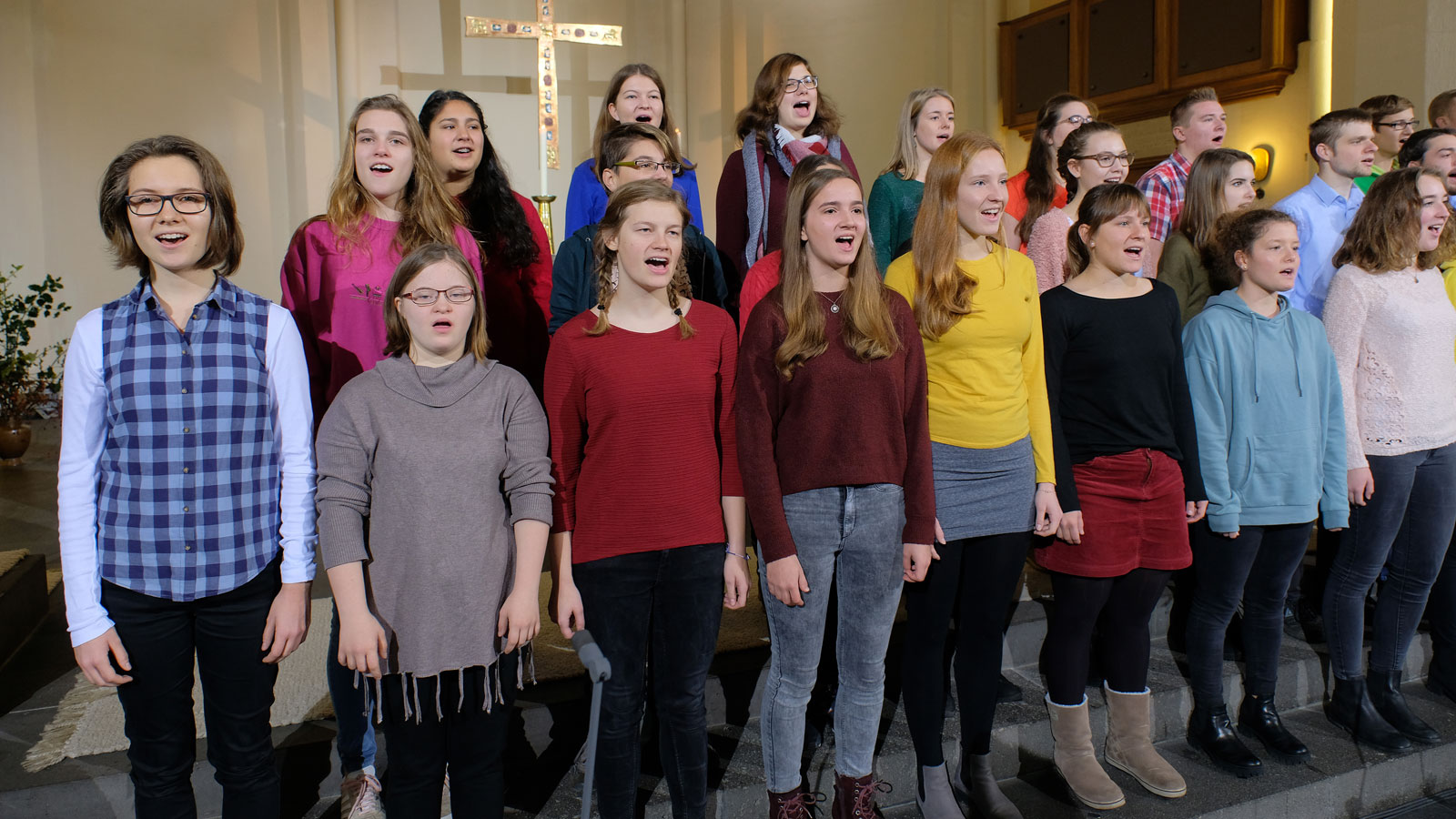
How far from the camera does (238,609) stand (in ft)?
5.70

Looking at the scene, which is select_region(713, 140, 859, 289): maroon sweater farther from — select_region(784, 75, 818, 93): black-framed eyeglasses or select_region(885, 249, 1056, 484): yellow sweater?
select_region(885, 249, 1056, 484): yellow sweater

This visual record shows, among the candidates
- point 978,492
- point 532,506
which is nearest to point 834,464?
point 978,492

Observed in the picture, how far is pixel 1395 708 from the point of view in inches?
112

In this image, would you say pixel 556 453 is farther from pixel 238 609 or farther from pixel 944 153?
pixel 944 153

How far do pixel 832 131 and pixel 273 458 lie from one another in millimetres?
1761

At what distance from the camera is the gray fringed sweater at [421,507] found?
174 cm

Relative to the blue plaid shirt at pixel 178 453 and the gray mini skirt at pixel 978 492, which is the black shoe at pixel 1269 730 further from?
the blue plaid shirt at pixel 178 453

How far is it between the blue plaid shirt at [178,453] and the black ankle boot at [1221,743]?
2326 mm

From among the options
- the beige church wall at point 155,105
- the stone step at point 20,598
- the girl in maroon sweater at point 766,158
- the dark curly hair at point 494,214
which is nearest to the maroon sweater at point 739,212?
the girl in maroon sweater at point 766,158

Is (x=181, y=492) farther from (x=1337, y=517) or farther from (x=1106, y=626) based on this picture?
(x=1337, y=517)

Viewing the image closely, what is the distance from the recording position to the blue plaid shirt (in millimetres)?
1686

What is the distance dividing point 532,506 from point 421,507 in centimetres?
19

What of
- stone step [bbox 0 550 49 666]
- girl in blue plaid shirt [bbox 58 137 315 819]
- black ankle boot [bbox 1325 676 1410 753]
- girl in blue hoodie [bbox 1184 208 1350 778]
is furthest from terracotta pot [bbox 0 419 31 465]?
black ankle boot [bbox 1325 676 1410 753]

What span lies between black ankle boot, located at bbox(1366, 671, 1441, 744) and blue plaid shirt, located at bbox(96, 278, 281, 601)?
9.83 ft
